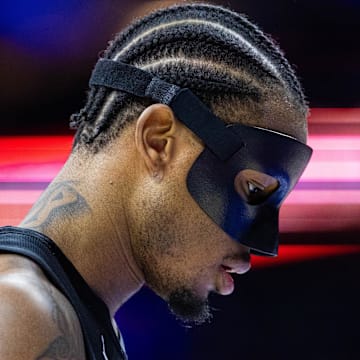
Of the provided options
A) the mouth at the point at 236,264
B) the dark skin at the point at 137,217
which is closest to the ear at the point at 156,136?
the dark skin at the point at 137,217

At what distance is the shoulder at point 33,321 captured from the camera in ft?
3.47

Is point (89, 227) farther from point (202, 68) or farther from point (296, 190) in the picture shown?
point (296, 190)

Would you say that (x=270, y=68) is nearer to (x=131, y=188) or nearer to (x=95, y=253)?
(x=131, y=188)

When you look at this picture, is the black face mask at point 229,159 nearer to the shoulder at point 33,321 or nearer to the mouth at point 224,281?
the mouth at point 224,281

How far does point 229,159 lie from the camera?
54.7 inches

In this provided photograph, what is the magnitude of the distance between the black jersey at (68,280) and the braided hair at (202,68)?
0.23 m

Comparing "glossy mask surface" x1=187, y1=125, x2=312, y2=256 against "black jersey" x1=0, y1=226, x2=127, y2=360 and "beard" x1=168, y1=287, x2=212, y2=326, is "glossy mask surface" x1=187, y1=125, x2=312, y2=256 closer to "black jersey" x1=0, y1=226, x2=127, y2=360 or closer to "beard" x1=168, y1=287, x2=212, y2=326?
"beard" x1=168, y1=287, x2=212, y2=326

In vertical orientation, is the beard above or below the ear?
below

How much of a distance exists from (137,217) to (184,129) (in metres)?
0.17

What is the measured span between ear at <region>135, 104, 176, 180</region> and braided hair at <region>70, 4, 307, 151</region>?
0.05 metres

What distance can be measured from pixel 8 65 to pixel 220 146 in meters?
1.18

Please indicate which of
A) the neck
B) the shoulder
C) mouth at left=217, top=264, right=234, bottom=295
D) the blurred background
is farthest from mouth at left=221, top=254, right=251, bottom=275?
the blurred background

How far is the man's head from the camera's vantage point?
4.48ft

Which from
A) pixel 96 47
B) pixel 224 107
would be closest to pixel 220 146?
pixel 224 107
